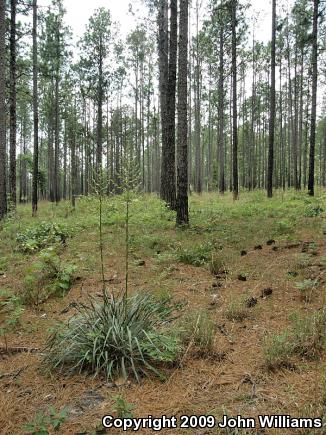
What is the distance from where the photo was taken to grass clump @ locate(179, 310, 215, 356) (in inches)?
123

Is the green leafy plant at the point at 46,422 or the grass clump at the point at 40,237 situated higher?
the grass clump at the point at 40,237

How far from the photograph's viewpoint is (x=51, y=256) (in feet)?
17.7

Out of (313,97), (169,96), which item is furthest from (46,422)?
(313,97)

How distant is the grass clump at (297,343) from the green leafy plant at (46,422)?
65.8 inches

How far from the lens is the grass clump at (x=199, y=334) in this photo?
10.3 ft

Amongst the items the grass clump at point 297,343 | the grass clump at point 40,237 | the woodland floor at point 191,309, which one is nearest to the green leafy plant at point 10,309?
the woodland floor at point 191,309

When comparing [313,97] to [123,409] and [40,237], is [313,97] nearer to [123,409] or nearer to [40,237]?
[40,237]

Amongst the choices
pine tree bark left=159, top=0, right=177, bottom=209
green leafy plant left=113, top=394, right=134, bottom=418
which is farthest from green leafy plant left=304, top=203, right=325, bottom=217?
green leafy plant left=113, top=394, right=134, bottom=418

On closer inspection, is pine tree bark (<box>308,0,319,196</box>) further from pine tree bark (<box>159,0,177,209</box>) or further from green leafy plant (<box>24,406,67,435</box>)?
green leafy plant (<box>24,406,67,435</box>)

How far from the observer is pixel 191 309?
13.1ft

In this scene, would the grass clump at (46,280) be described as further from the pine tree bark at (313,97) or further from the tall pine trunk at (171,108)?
the pine tree bark at (313,97)

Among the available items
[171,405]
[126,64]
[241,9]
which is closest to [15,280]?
[171,405]

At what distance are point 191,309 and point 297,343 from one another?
1.36 metres

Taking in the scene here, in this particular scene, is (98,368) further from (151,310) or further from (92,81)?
(92,81)
